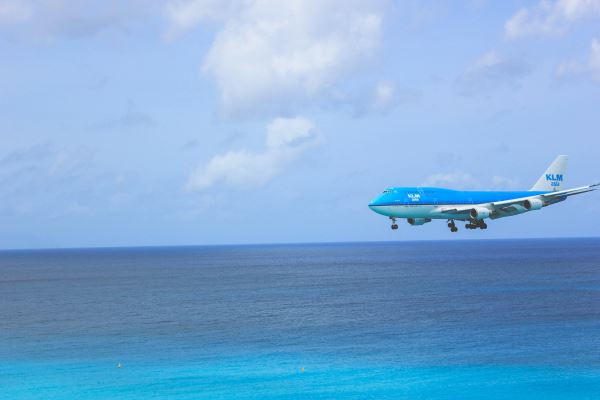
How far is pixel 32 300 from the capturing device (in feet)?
587

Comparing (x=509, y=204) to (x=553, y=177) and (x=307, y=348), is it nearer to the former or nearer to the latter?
(x=553, y=177)

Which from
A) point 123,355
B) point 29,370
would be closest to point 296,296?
point 123,355

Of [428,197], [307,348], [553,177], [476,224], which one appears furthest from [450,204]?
[307,348]

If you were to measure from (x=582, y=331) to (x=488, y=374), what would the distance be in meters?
37.4

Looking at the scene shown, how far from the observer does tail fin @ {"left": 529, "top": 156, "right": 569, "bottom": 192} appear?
104 meters

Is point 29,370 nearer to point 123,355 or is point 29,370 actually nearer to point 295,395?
point 123,355

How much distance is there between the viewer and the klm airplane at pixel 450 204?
266 ft

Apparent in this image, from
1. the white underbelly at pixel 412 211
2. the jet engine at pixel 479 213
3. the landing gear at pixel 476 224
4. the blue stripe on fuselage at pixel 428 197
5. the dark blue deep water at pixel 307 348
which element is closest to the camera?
the landing gear at pixel 476 224

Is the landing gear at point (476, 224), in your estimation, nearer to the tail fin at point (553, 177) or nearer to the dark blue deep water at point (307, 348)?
the dark blue deep water at point (307, 348)

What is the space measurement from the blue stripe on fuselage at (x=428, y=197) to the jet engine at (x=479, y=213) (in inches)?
165

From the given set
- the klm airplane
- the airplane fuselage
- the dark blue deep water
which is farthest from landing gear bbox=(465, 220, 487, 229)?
the dark blue deep water

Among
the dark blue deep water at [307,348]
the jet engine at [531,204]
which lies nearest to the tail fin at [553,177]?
the jet engine at [531,204]

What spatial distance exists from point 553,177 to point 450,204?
28.5 m

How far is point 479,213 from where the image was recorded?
265 ft
